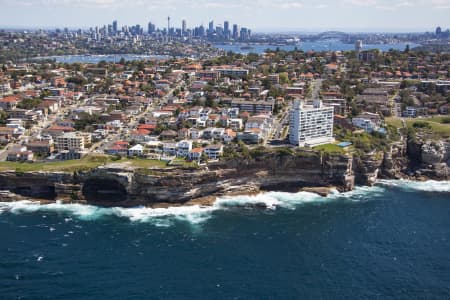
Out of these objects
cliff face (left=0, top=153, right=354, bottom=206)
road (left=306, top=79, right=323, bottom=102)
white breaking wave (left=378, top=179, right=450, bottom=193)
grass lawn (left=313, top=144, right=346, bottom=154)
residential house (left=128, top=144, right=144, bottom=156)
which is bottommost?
white breaking wave (left=378, top=179, right=450, bottom=193)

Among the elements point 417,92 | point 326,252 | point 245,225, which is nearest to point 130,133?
point 245,225

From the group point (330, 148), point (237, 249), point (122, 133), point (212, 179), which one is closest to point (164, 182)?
point (212, 179)

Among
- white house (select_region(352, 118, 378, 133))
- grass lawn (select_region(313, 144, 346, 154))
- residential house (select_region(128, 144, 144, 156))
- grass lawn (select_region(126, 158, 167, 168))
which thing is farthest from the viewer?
white house (select_region(352, 118, 378, 133))

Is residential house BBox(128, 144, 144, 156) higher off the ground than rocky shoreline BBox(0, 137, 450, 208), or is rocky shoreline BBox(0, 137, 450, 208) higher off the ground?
residential house BBox(128, 144, 144, 156)

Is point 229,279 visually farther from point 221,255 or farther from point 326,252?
point 326,252

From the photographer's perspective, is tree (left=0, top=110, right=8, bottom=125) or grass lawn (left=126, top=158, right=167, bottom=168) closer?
grass lawn (left=126, top=158, right=167, bottom=168)

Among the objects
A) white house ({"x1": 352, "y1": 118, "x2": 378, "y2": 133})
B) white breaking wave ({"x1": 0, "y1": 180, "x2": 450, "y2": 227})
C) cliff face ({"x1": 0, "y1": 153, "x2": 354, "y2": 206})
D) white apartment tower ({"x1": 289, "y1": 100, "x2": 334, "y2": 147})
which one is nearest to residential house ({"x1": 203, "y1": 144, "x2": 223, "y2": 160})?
cliff face ({"x1": 0, "y1": 153, "x2": 354, "y2": 206})

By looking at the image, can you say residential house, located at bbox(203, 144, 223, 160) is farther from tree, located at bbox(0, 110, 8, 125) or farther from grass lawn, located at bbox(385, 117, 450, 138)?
tree, located at bbox(0, 110, 8, 125)

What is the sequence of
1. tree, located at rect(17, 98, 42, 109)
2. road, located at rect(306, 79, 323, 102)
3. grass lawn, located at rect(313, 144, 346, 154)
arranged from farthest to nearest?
road, located at rect(306, 79, 323, 102)
tree, located at rect(17, 98, 42, 109)
grass lawn, located at rect(313, 144, 346, 154)
